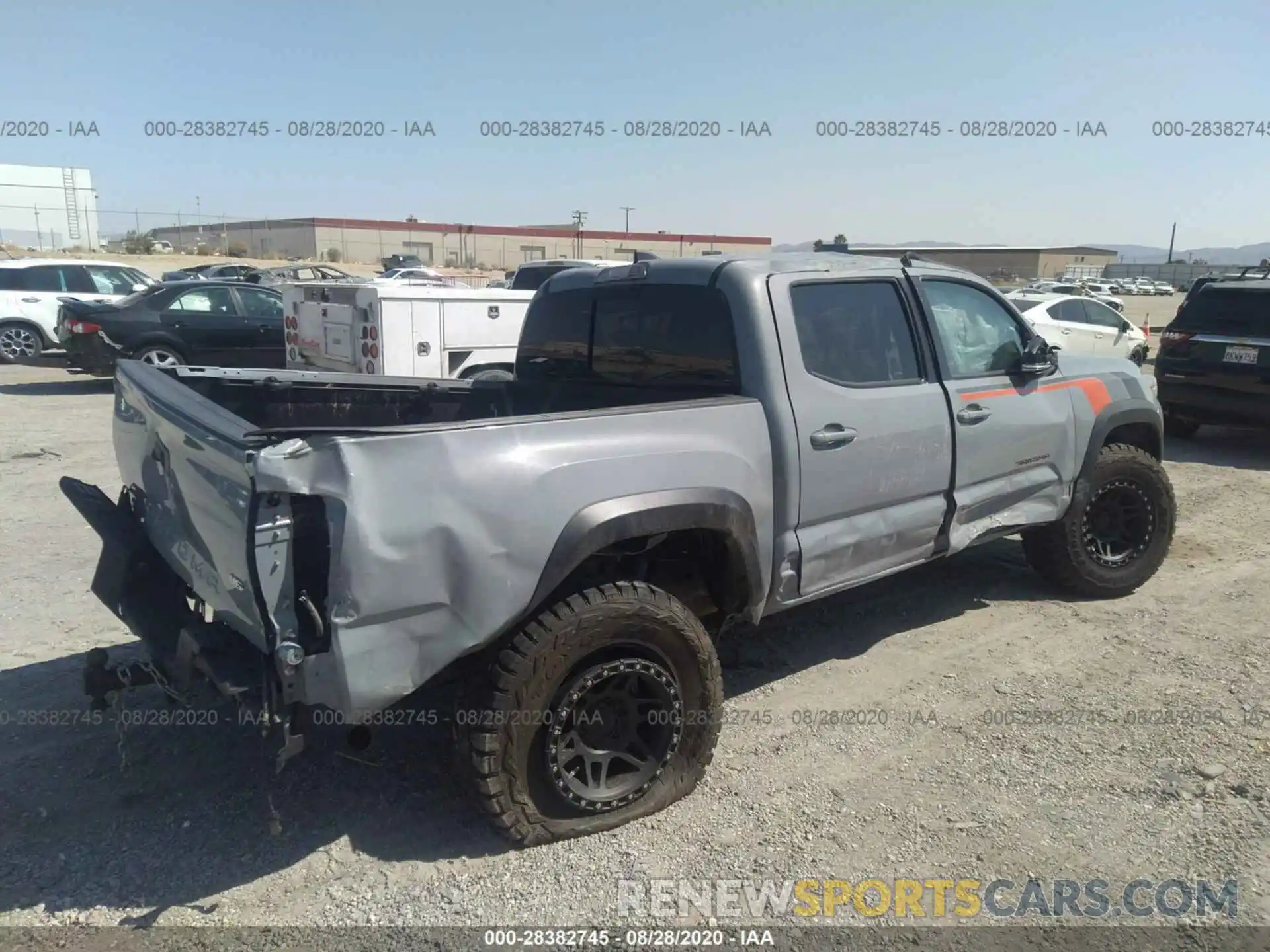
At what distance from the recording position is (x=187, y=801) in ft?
11.2

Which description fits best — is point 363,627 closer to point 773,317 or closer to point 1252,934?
point 773,317

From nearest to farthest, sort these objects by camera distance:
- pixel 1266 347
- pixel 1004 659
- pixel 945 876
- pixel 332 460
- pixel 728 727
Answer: pixel 332 460, pixel 945 876, pixel 728 727, pixel 1004 659, pixel 1266 347

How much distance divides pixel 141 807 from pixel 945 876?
2833 mm

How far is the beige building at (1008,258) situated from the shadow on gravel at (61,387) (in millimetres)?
11307

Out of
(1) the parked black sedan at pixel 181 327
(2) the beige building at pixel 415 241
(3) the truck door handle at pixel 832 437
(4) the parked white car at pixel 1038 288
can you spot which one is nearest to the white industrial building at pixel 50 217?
(2) the beige building at pixel 415 241

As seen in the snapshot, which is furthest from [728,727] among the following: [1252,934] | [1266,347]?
[1266,347]

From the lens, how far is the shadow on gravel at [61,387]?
13.1m

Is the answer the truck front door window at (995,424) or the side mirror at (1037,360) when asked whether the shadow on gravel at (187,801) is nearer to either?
the truck front door window at (995,424)

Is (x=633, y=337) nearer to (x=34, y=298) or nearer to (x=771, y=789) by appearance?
(x=771, y=789)

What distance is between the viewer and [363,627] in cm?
261

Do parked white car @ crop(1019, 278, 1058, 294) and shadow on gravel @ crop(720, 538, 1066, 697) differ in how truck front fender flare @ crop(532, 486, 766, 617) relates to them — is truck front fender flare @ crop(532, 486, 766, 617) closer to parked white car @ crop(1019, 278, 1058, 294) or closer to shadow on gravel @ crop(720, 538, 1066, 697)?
shadow on gravel @ crop(720, 538, 1066, 697)

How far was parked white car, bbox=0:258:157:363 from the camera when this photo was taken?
14.7 metres

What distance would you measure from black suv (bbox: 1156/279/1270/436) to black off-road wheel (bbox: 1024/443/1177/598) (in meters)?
4.85

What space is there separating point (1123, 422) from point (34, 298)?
1581 cm
